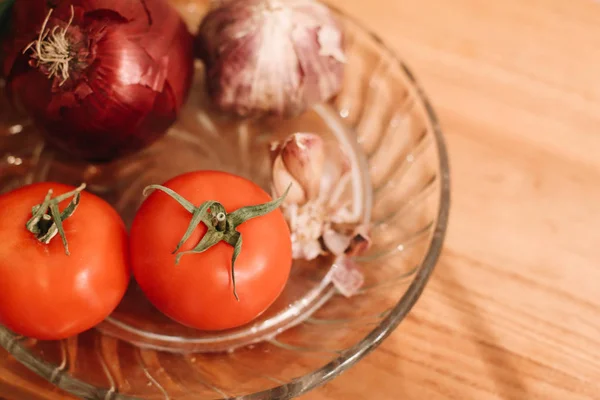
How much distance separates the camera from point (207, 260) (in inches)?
17.8

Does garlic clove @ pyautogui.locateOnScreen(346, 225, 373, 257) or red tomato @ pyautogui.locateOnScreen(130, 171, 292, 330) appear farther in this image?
garlic clove @ pyautogui.locateOnScreen(346, 225, 373, 257)

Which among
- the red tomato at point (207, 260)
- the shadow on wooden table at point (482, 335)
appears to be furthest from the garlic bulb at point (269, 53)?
the shadow on wooden table at point (482, 335)

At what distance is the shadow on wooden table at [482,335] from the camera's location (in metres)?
0.54

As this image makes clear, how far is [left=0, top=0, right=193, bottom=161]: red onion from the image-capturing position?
512mm

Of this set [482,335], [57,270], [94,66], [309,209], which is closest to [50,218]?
[57,270]

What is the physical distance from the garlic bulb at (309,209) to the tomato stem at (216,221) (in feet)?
0.39

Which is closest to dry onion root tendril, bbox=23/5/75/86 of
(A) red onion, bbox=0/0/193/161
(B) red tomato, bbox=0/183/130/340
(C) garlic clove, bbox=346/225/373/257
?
(A) red onion, bbox=0/0/193/161

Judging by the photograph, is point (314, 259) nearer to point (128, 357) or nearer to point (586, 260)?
point (128, 357)

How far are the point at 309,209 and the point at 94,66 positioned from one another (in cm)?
26

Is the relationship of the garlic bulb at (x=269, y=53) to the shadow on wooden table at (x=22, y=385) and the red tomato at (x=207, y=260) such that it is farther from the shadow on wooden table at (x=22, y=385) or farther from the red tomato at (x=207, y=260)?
the shadow on wooden table at (x=22, y=385)

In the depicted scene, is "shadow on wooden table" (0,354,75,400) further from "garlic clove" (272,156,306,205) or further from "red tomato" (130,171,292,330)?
"garlic clove" (272,156,306,205)

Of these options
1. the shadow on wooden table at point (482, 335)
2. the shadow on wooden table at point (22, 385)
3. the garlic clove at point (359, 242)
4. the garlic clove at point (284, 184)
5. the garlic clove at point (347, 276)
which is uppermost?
the garlic clove at point (284, 184)

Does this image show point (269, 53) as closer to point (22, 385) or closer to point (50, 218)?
point (50, 218)

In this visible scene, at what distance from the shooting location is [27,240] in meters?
0.45
